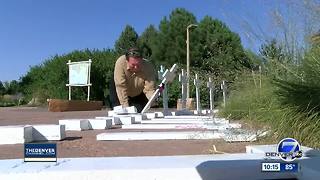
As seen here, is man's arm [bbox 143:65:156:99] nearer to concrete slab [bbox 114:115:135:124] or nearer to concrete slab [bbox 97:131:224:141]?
concrete slab [bbox 114:115:135:124]

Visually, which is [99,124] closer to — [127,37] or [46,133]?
[46,133]

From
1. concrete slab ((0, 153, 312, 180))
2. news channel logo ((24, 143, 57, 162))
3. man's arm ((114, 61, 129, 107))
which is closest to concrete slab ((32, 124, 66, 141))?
concrete slab ((0, 153, 312, 180))

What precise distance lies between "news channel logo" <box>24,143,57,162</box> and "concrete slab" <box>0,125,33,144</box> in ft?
11.6

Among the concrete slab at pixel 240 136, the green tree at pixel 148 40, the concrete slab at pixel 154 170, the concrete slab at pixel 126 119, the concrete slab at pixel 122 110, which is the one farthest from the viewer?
the green tree at pixel 148 40

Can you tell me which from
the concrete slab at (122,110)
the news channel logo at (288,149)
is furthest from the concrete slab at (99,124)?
the news channel logo at (288,149)

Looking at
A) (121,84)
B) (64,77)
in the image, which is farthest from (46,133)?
(64,77)

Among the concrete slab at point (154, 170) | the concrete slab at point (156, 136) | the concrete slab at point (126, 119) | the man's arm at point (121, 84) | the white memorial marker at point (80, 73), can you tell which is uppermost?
the white memorial marker at point (80, 73)

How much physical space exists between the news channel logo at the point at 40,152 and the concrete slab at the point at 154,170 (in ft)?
0.23

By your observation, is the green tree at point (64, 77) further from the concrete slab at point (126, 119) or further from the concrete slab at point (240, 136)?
the concrete slab at point (240, 136)

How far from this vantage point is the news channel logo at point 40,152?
13.9 ft

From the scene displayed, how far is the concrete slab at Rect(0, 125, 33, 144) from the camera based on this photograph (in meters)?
7.80

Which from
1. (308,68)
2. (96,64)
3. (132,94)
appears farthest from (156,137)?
(96,64)

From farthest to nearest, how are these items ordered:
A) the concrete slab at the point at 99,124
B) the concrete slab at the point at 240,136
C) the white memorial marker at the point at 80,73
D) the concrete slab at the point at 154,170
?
the white memorial marker at the point at 80,73 < the concrete slab at the point at 99,124 < the concrete slab at the point at 240,136 < the concrete slab at the point at 154,170

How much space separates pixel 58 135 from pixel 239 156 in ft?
12.7
